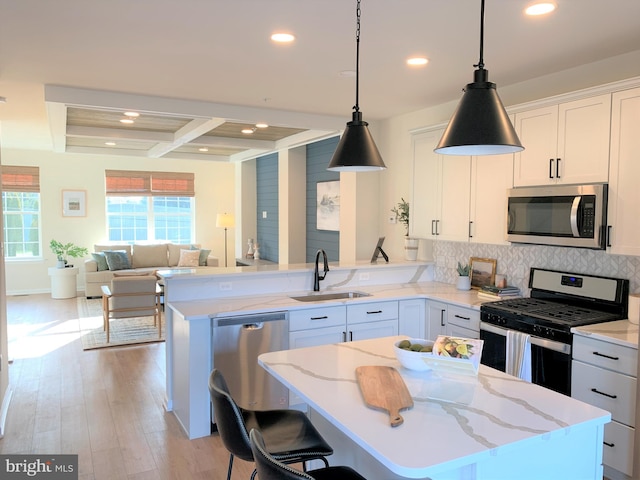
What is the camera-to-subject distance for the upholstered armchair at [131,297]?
6.01 meters

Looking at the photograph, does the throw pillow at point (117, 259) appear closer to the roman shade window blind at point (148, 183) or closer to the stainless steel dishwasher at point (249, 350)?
the roman shade window blind at point (148, 183)

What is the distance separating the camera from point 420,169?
15.1ft

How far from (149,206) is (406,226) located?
20.7ft

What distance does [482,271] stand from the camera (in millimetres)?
4371

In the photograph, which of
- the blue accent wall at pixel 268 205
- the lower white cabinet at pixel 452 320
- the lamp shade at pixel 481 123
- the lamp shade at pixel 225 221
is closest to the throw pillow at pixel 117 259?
the lamp shade at pixel 225 221

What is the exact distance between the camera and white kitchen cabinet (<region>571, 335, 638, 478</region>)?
268cm

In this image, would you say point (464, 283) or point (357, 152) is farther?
point (464, 283)

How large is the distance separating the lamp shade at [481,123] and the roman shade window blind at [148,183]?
8.82 meters

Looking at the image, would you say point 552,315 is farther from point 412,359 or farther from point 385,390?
point 385,390

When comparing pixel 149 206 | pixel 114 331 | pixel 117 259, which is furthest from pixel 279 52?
pixel 149 206

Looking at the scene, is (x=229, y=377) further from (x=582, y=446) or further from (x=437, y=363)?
(x=582, y=446)

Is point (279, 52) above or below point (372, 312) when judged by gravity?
above

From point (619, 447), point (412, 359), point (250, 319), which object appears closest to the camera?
point (412, 359)

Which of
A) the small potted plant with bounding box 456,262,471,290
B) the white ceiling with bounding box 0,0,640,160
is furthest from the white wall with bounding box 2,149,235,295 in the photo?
the small potted plant with bounding box 456,262,471,290
